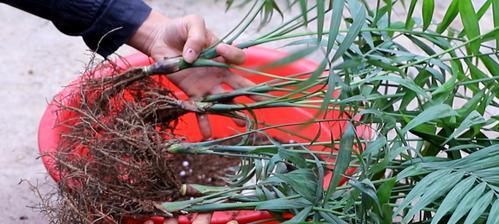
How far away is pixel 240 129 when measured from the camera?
51.1 inches

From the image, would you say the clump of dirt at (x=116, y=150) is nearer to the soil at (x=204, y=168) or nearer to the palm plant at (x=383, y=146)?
the palm plant at (x=383, y=146)

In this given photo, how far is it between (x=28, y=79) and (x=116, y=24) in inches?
24.5

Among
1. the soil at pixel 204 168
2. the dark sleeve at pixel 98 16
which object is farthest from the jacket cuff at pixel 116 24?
the soil at pixel 204 168

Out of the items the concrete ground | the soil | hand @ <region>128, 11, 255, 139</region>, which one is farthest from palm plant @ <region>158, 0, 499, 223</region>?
the concrete ground

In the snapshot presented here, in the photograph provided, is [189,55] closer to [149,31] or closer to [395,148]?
[149,31]

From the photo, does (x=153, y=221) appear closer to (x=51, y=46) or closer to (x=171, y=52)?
(x=171, y=52)

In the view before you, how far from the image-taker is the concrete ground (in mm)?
1336

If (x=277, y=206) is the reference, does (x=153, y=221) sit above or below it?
below

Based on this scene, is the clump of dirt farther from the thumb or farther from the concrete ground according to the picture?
the concrete ground

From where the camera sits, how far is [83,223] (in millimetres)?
931

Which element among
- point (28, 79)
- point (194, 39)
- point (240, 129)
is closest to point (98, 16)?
point (194, 39)

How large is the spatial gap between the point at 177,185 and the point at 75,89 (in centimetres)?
21

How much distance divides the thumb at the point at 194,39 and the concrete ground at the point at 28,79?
320 mm

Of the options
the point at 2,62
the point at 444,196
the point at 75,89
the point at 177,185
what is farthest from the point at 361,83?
the point at 2,62
